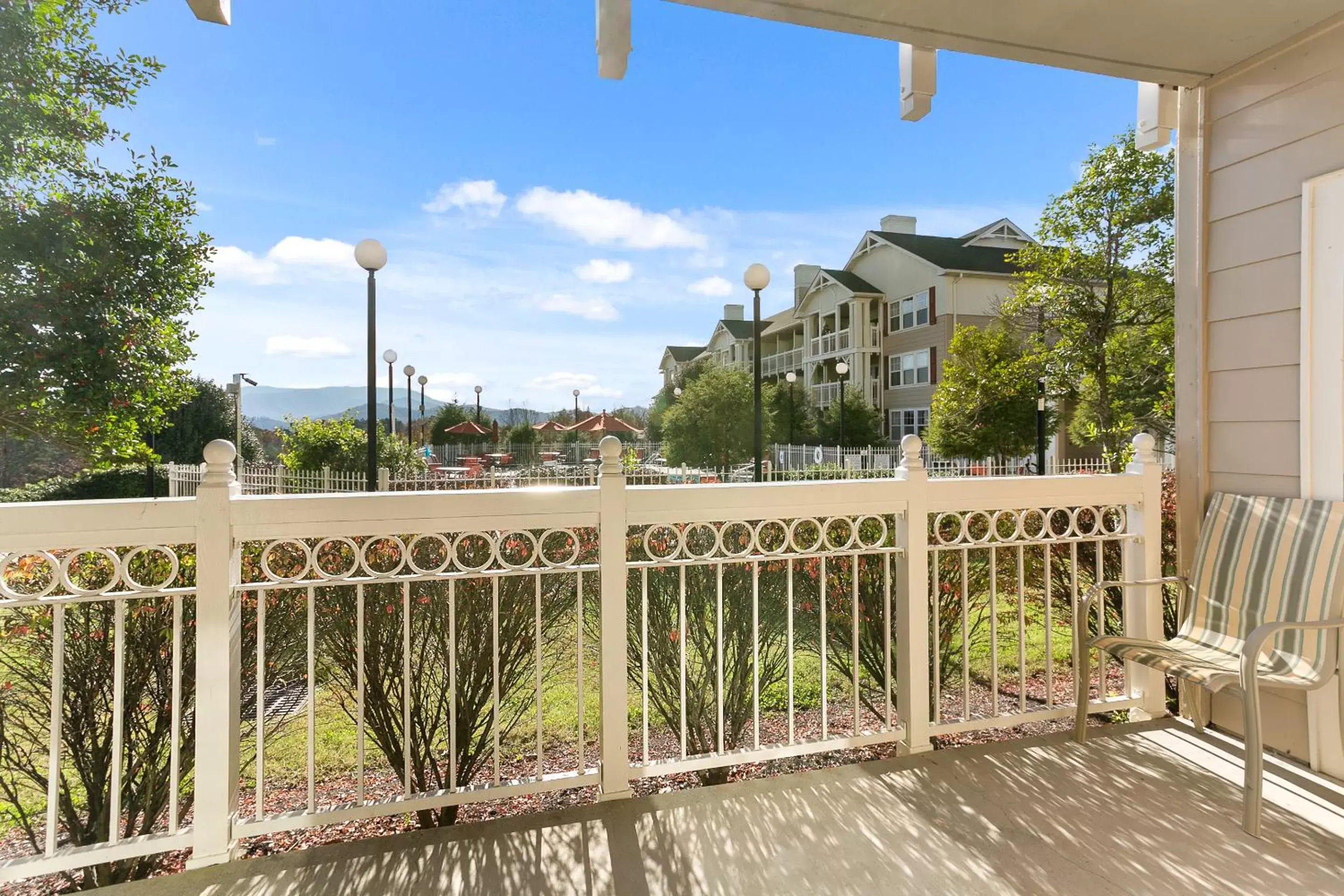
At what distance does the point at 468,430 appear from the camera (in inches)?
587

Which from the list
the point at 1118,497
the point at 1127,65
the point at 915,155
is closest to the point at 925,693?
the point at 1118,497

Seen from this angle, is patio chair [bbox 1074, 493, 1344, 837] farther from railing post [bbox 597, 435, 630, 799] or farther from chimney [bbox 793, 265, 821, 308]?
chimney [bbox 793, 265, 821, 308]

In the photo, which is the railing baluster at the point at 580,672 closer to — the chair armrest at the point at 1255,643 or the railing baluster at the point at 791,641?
the railing baluster at the point at 791,641

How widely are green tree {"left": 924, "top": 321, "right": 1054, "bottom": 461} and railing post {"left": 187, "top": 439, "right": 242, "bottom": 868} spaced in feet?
22.9

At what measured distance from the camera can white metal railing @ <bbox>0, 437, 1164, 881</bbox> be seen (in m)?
1.45

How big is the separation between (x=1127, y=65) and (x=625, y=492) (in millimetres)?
2250

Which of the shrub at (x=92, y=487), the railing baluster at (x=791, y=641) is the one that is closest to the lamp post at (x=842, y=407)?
the railing baluster at (x=791, y=641)

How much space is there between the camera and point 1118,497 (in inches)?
86.1

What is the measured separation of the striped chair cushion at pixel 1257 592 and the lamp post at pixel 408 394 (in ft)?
32.8

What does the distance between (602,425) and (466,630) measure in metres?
13.0

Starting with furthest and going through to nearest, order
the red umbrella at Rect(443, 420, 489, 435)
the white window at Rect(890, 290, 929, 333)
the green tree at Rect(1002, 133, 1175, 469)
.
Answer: the red umbrella at Rect(443, 420, 489, 435) < the white window at Rect(890, 290, 929, 333) < the green tree at Rect(1002, 133, 1175, 469)

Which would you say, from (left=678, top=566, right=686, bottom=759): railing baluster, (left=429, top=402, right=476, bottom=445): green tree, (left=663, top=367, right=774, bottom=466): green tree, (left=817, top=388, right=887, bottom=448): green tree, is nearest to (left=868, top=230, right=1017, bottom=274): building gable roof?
(left=817, top=388, right=887, bottom=448): green tree

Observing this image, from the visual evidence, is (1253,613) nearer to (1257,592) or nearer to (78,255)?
(1257,592)

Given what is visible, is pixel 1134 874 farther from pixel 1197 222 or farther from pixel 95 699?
pixel 95 699
